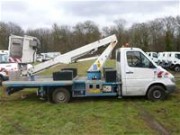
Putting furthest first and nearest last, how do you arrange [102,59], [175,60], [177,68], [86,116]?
[175,60], [177,68], [102,59], [86,116]

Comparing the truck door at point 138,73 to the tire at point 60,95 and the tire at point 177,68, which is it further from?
the tire at point 177,68

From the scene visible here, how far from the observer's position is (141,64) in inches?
539

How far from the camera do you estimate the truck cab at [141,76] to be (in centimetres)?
1359

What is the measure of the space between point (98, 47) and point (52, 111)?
A: 13.1 feet

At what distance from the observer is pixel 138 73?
44.6ft

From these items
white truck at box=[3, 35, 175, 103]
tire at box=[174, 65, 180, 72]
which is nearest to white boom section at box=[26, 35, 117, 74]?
white truck at box=[3, 35, 175, 103]

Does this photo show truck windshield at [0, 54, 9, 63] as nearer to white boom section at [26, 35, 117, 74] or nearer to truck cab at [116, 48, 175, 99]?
white boom section at [26, 35, 117, 74]

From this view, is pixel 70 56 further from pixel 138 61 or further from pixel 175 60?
pixel 175 60

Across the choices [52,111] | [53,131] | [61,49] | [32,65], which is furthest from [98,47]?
[61,49]

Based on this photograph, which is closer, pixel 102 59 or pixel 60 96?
pixel 60 96

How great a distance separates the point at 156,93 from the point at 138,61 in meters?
1.38

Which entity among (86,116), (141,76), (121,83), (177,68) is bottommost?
(86,116)

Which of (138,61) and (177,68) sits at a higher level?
(177,68)

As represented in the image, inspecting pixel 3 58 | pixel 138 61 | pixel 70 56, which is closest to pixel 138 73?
pixel 138 61
